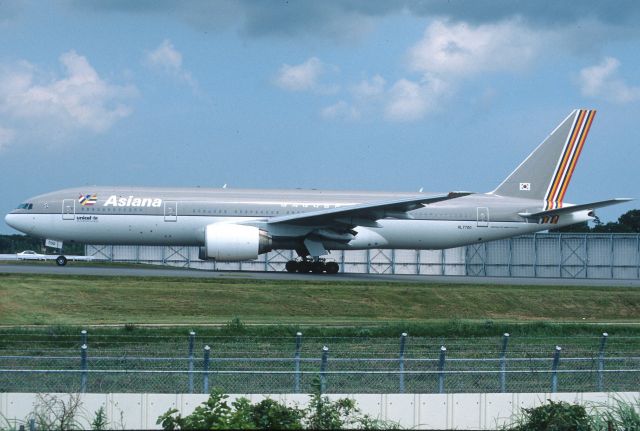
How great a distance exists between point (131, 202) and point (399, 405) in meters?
30.6

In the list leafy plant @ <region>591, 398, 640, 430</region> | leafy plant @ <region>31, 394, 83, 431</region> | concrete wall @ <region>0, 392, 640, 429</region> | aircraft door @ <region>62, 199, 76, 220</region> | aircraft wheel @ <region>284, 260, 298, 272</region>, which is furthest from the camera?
aircraft wheel @ <region>284, 260, 298, 272</region>

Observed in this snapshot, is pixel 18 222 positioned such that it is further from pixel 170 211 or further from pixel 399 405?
pixel 399 405

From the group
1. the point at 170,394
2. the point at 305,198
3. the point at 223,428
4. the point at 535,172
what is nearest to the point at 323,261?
the point at 305,198

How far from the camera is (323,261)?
147ft

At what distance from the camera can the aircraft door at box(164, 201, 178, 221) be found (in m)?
42.8

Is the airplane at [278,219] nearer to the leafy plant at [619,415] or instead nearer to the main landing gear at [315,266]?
the main landing gear at [315,266]

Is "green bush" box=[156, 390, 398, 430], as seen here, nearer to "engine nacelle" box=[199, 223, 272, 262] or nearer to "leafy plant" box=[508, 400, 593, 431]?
"leafy plant" box=[508, 400, 593, 431]

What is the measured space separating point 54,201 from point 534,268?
1424 inches

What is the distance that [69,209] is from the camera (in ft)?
141

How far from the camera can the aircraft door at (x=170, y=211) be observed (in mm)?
42812

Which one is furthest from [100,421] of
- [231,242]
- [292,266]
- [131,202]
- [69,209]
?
[292,266]

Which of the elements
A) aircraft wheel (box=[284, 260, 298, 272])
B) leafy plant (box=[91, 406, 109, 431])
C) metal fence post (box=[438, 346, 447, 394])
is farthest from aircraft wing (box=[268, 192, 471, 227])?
leafy plant (box=[91, 406, 109, 431])

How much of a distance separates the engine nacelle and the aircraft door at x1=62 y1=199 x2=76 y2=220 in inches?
249

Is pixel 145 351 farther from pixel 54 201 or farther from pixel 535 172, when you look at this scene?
pixel 535 172
